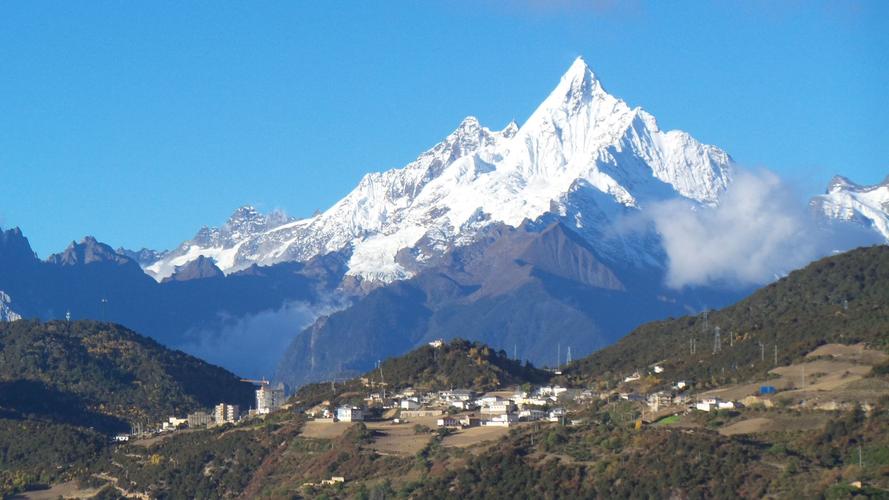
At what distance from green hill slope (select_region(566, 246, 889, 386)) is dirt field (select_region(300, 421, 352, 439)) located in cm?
2769

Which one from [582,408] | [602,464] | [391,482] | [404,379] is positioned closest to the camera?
[602,464]

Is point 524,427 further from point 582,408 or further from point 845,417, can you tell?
point 845,417

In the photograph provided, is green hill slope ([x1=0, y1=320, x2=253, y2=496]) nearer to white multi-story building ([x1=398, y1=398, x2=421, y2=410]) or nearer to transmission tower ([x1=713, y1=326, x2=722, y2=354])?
white multi-story building ([x1=398, y1=398, x2=421, y2=410])

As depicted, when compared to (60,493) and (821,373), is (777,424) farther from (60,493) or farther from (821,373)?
(60,493)

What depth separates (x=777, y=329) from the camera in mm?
169000

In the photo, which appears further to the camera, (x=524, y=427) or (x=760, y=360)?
(x=760, y=360)

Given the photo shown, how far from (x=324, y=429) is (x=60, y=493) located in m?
19.8

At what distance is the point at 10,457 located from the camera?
163750 mm

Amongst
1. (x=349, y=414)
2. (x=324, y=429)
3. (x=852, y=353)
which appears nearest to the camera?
(x=852, y=353)

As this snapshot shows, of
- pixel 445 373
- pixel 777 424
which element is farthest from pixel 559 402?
pixel 777 424

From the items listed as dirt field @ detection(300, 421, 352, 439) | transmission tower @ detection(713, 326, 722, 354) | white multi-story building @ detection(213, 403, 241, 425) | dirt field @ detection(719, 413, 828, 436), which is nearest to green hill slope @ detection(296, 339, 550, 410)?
white multi-story building @ detection(213, 403, 241, 425)

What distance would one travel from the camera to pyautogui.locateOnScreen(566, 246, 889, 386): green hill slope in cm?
15650

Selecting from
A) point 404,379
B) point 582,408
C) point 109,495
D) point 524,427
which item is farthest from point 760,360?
point 109,495

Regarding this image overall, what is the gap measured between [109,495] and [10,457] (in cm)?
1924
